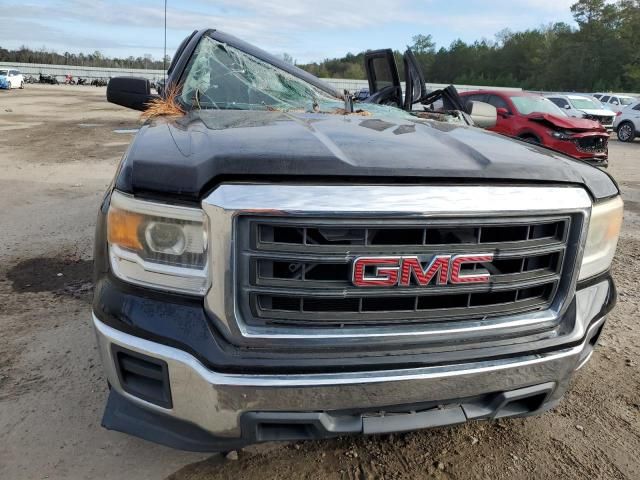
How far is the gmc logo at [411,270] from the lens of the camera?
1552 mm

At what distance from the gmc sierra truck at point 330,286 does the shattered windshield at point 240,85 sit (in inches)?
45.9

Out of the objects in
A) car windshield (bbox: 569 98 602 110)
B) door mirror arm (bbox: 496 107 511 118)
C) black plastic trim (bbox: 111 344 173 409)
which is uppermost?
car windshield (bbox: 569 98 602 110)

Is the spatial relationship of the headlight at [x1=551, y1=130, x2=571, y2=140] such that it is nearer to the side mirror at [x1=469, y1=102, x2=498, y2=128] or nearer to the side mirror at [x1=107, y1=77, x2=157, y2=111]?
the side mirror at [x1=469, y1=102, x2=498, y2=128]

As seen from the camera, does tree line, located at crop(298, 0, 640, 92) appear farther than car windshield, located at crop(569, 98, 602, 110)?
Yes

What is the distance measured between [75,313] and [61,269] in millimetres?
941

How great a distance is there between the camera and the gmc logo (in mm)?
1552

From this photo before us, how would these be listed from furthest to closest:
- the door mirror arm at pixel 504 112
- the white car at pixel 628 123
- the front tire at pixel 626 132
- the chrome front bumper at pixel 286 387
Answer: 1. the front tire at pixel 626 132
2. the white car at pixel 628 123
3. the door mirror arm at pixel 504 112
4. the chrome front bumper at pixel 286 387

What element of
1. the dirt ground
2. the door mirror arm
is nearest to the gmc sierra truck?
the dirt ground

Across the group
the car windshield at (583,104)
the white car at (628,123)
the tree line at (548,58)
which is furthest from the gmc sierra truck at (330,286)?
the tree line at (548,58)

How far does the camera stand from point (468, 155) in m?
1.81

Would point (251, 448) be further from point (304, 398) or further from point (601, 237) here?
point (601, 237)

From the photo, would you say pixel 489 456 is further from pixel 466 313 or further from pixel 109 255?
pixel 109 255

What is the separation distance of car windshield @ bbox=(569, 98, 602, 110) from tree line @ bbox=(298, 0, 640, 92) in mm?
23882

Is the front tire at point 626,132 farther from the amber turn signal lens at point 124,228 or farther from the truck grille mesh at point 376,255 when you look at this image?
the amber turn signal lens at point 124,228
